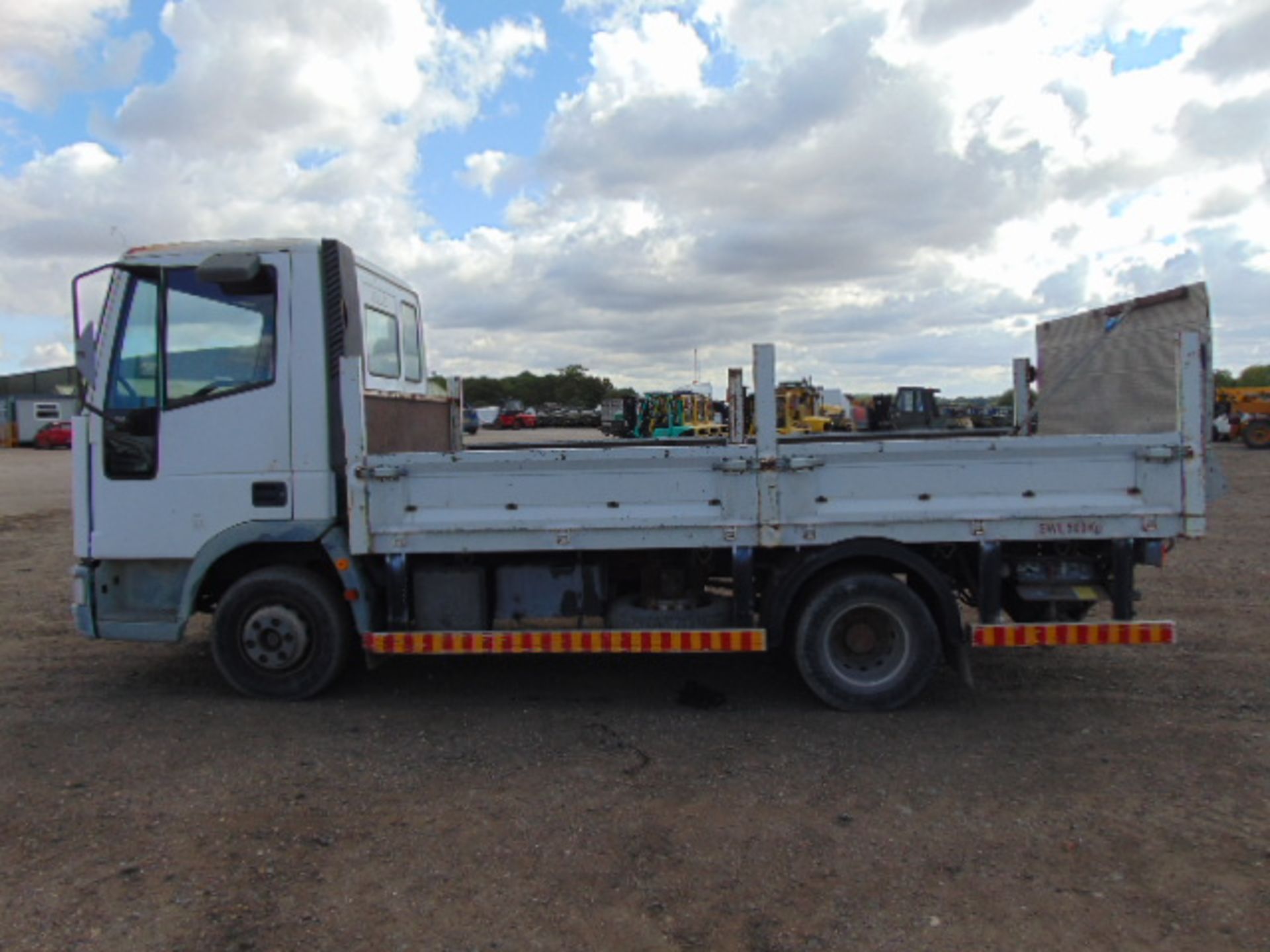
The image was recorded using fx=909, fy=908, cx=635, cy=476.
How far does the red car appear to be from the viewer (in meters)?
42.2

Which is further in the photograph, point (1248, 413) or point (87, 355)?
point (1248, 413)

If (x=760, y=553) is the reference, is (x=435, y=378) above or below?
above

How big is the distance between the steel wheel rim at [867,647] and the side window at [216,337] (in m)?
3.71

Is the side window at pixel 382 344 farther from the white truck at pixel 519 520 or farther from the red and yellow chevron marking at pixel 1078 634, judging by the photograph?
the red and yellow chevron marking at pixel 1078 634

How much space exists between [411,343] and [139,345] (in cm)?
190

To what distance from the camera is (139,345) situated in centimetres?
546

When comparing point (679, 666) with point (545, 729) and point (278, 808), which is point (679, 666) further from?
point (278, 808)

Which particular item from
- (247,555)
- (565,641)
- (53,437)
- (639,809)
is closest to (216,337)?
(247,555)

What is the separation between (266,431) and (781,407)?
71.1 ft

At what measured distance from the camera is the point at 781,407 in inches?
1025

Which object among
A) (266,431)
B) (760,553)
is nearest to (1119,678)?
(760,553)

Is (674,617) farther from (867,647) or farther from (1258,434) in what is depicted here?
(1258,434)

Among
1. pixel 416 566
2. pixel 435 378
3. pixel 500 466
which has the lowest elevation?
pixel 416 566

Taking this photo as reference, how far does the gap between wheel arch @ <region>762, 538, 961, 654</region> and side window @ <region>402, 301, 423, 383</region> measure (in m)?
3.19
